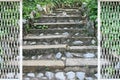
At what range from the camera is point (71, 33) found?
693 centimetres

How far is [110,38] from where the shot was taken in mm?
4926

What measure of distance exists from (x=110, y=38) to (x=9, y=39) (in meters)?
1.53

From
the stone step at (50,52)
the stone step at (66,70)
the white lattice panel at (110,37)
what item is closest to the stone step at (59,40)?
the stone step at (50,52)

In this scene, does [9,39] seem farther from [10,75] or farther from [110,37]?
[110,37]

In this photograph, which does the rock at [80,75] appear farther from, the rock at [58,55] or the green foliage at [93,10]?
the green foliage at [93,10]

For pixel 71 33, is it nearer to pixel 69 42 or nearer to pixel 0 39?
pixel 69 42

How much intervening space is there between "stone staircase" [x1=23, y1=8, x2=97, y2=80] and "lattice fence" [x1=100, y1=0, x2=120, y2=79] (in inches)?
14.3

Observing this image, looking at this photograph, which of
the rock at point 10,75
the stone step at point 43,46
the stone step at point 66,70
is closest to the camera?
the rock at point 10,75

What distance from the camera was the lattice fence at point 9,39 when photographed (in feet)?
15.8

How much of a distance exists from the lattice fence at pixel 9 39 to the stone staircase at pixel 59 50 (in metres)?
0.32

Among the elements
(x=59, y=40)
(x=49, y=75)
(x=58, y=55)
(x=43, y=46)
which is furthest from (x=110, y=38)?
(x=59, y=40)

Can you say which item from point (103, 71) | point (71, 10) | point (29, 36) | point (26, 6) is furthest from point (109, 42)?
point (71, 10)

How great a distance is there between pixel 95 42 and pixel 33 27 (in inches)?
61.1

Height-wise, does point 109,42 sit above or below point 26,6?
below
